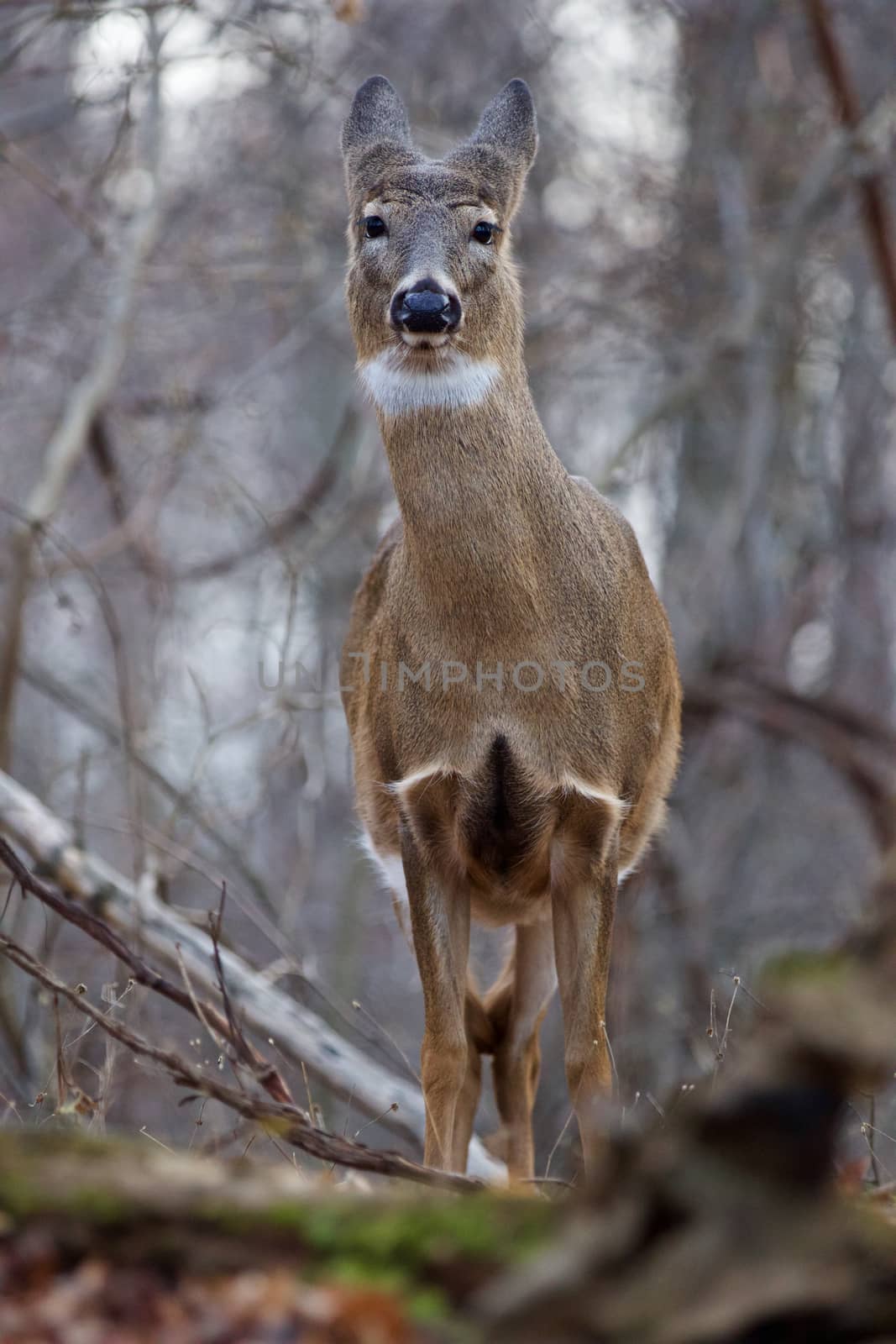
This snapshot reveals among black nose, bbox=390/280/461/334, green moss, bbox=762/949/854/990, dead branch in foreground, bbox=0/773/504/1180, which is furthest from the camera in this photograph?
dead branch in foreground, bbox=0/773/504/1180

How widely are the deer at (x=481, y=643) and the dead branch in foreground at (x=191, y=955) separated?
1.29m

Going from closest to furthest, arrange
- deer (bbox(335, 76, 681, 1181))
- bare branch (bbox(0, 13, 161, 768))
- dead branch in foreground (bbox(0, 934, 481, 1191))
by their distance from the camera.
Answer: dead branch in foreground (bbox(0, 934, 481, 1191)) → deer (bbox(335, 76, 681, 1181)) → bare branch (bbox(0, 13, 161, 768))

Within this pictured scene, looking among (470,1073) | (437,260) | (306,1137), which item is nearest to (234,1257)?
(306,1137)

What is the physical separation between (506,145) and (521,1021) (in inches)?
131

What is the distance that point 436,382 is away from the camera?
18.4 feet

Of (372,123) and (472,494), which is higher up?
(372,123)

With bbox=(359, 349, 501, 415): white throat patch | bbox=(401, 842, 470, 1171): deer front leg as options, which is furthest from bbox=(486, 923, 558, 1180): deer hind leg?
bbox=(359, 349, 501, 415): white throat patch

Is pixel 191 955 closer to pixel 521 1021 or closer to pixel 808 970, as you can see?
pixel 521 1021

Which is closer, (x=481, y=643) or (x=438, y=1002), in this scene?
(x=481, y=643)

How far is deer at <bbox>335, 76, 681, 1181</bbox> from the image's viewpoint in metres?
5.45

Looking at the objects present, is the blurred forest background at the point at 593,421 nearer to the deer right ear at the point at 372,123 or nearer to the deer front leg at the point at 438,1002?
the deer right ear at the point at 372,123

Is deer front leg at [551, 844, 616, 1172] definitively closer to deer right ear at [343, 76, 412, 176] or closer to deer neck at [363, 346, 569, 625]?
deer neck at [363, 346, 569, 625]

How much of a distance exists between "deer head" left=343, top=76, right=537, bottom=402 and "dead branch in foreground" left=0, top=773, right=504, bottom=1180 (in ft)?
8.29

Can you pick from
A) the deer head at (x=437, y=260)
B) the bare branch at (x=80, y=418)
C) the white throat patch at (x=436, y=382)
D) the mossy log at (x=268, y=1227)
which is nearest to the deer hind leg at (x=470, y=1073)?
the white throat patch at (x=436, y=382)
